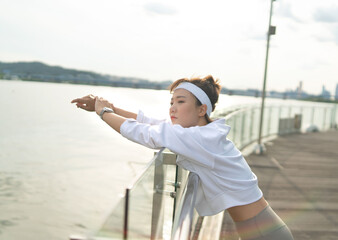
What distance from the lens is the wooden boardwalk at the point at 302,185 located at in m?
4.89

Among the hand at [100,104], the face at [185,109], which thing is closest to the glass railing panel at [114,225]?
the face at [185,109]

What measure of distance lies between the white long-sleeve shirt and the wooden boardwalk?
277 centimetres

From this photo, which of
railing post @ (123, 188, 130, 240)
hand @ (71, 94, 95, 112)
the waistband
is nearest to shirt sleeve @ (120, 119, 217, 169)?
the waistband

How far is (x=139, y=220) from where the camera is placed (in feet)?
A: 5.75

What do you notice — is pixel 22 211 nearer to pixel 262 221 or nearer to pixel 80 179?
pixel 80 179

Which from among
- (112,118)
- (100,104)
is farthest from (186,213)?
(100,104)

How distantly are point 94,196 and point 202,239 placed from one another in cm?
2339

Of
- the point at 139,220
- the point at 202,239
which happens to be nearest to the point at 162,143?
the point at 139,220

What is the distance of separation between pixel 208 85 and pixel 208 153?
1.64ft

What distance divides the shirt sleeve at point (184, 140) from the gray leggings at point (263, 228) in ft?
1.52

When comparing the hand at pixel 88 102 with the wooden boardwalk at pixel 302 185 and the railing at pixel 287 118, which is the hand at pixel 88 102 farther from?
the railing at pixel 287 118

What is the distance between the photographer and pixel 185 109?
218 cm

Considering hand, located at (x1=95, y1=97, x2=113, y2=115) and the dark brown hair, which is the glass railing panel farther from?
hand, located at (x1=95, y1=97, x2=113, y2=115)

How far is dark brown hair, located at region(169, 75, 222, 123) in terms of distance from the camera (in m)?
2.23
